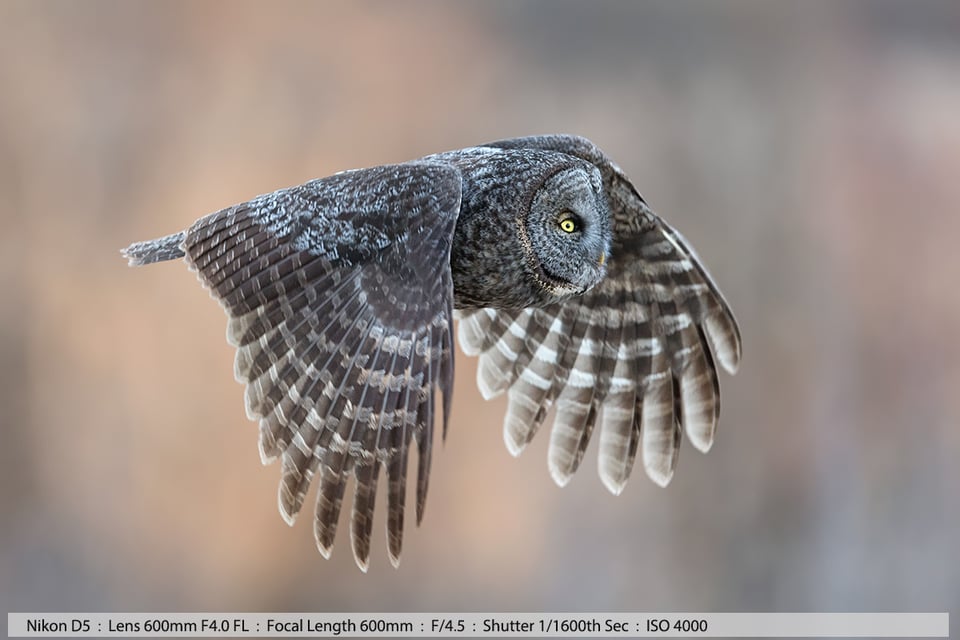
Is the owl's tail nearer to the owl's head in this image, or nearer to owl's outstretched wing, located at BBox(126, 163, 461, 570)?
owl's outstretched wing, located at BBox(126, 163, 461, 570)

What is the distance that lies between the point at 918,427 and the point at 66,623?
2.80 m

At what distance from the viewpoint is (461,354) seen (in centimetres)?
292

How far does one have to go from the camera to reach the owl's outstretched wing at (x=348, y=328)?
1.36 meters

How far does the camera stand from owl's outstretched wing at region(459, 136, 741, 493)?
2.00 m

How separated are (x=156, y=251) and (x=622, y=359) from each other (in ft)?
3.25

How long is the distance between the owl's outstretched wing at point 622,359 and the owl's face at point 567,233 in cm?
26

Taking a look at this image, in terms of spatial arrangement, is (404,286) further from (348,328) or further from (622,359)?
(622,359)

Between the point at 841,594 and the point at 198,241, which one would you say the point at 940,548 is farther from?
the point at 198,241

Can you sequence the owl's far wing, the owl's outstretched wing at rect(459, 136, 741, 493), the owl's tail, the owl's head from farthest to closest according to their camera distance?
the owl's outstretched wing at rect(459, 136, 741, 493) < the owl's tail < the owl's head < the owl's far wing

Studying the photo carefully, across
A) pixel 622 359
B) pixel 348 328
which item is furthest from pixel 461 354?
pixel 348 328

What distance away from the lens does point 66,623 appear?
8.57 feet

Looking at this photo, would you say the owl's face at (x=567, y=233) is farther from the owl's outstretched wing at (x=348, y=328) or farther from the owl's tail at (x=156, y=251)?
the owl's tail at (x=156, y=251)

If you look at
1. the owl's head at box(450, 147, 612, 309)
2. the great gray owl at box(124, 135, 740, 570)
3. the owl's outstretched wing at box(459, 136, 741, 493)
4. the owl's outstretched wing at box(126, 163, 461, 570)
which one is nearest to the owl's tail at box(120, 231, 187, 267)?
the great gray owl at box(124, 135, 740, 570)

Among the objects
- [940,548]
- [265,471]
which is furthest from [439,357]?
[940,548]
